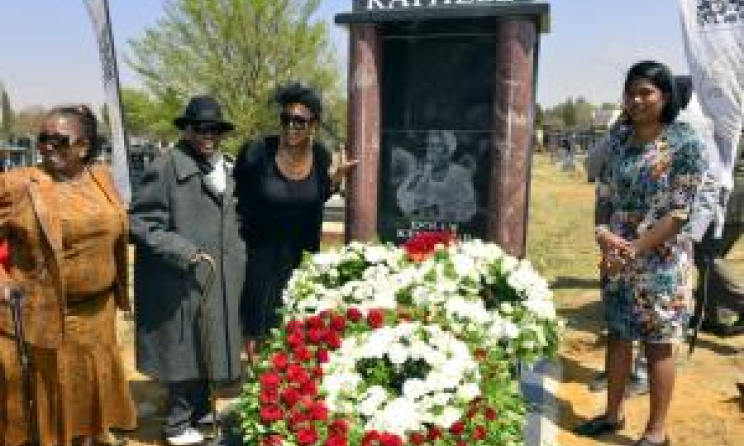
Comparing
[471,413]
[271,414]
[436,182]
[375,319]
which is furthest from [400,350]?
[436,182]

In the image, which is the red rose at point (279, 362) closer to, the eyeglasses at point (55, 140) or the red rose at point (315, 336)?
the red rose at point (315, 336)

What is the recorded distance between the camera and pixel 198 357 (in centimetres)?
419

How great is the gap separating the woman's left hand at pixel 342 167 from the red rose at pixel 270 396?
2116 millimetres

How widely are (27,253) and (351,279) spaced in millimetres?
1518

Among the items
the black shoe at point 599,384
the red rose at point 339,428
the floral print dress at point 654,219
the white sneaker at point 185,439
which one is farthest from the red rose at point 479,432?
the black shoe at point 599,384

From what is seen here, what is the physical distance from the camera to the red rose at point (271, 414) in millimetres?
2836

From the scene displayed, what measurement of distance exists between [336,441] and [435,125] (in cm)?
330

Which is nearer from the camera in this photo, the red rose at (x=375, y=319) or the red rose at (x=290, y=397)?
the red rose at (x=290, y=397)

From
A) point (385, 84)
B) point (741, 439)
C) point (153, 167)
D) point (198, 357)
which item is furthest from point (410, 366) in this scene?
point (385, 84)

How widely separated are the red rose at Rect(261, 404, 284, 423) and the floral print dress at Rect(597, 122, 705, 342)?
2.07 m

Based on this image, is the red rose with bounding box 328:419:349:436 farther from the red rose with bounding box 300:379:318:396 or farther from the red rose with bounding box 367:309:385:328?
the red rose with bounding box 367:309:385:328

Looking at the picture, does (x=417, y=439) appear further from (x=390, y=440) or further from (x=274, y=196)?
(x=274, y=196)

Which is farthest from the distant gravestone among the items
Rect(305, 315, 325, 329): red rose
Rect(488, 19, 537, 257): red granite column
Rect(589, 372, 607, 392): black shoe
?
Rect(305, 315, 325, 329): red rose

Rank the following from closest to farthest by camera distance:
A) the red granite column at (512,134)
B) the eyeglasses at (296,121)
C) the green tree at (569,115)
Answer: the eyeglasses at (296,121)
the red granite column at (512,134)
the green tree at (569,115)
